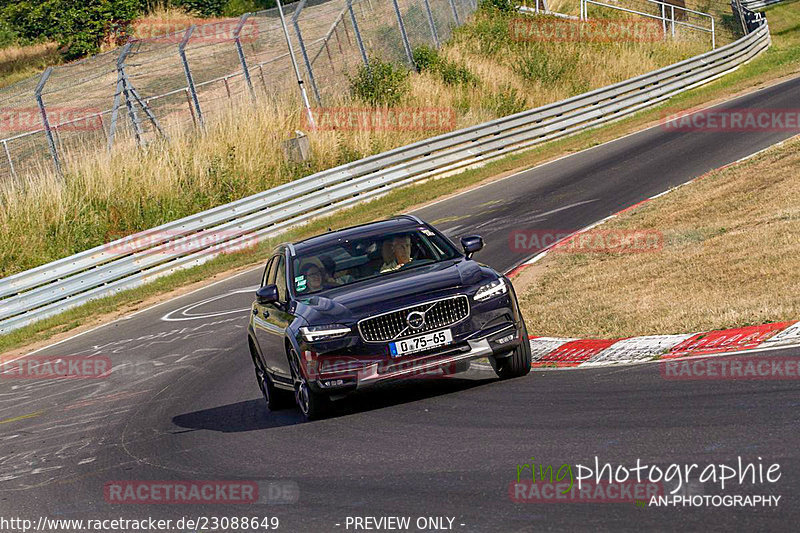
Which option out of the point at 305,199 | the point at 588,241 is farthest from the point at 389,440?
the point at 305,199

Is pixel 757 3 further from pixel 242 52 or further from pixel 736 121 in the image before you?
pixel 242 52

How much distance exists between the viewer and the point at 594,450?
22.4 feet

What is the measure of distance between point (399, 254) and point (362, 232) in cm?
50

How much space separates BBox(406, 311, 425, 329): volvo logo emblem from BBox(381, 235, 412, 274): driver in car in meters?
1.16

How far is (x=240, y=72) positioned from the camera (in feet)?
120

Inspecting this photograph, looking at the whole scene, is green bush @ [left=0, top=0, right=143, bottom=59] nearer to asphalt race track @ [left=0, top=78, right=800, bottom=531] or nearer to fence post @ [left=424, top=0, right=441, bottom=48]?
fence post @ [left=424, top=0, right=441, bottom=48]

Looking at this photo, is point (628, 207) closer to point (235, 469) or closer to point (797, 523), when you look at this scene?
point (235, 469)

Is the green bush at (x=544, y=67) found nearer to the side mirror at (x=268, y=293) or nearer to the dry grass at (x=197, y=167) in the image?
the dry grass at (x=197, y=167)

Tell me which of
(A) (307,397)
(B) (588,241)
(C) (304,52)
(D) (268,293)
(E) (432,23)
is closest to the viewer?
(A) (307,397)

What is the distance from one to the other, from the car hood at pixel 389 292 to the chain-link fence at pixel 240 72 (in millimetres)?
20445

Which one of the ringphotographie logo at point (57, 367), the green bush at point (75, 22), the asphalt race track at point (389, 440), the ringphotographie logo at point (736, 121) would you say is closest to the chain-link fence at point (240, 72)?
the green bush at point (75, 22)

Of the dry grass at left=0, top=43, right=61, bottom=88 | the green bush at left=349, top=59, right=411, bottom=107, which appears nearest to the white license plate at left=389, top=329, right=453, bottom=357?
the green bush at left=349, top=59, right=411, bottom=107

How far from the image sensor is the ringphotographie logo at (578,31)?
4598 centimetres

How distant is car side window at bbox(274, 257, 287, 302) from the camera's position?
10698mm
